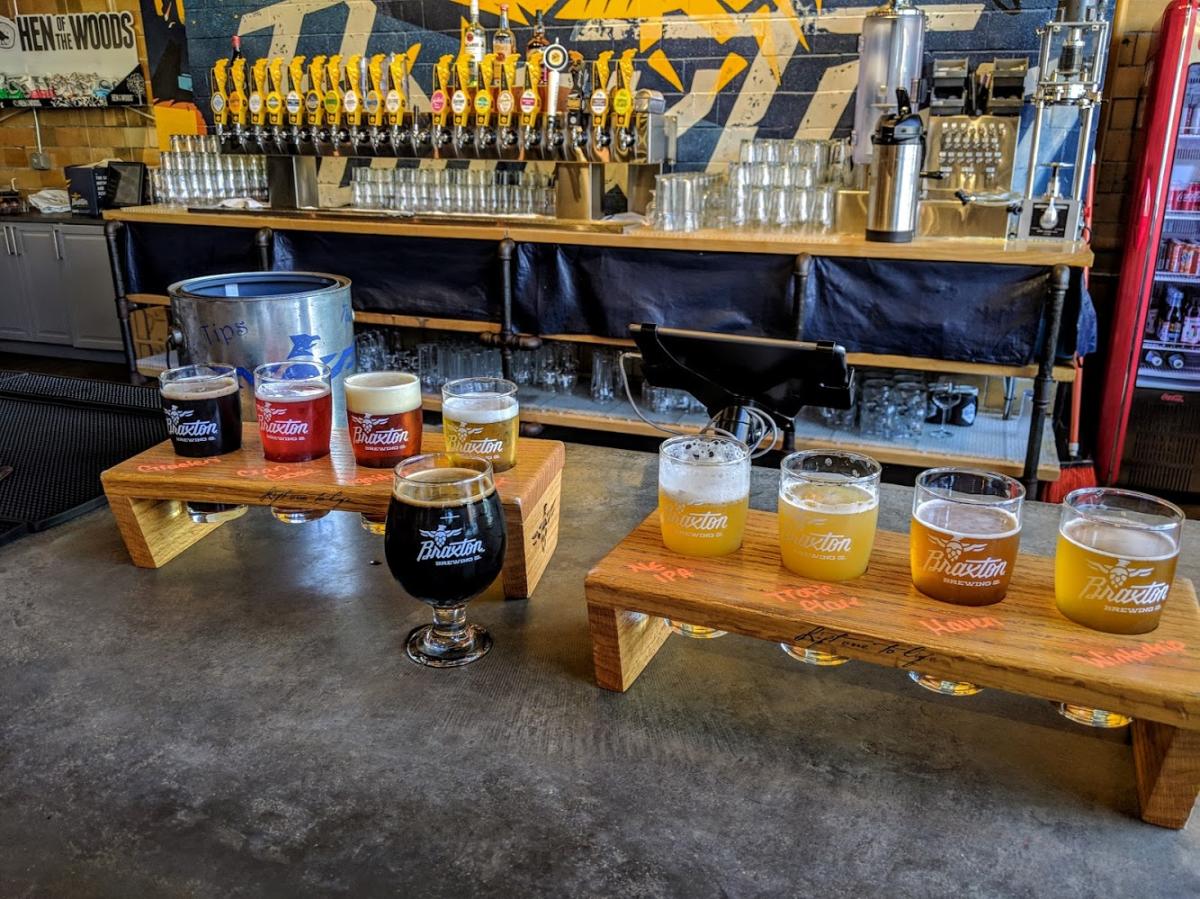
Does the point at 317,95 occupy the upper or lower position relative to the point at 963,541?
upper

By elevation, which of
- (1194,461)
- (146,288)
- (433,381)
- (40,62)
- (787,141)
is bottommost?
(1194,461)

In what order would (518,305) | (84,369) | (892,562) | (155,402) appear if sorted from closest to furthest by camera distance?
(892,562), (155,402), (518,305), (84,369)

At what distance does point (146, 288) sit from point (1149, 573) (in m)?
4.74

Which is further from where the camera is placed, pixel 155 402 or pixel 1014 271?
pixel 1014 271

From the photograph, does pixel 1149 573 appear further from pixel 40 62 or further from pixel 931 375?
pixel 40 62

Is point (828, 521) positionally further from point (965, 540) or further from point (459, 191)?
point (459, 191)

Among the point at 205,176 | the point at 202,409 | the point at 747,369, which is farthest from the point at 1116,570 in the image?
the point at 205,176

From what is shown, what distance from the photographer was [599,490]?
4.70ft

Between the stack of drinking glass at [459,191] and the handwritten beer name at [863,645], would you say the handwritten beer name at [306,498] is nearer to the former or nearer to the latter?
the handwritten beer name at [863,645]

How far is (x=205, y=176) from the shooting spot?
4773 millimetres

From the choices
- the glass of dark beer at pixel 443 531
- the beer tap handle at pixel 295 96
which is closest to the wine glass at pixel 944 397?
the beer tap handle at pixel 295 96

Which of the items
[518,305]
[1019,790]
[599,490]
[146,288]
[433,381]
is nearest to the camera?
[1019,790]

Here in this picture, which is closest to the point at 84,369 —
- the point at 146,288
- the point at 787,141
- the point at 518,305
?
the point at 146,288

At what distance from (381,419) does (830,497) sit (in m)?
0.54
